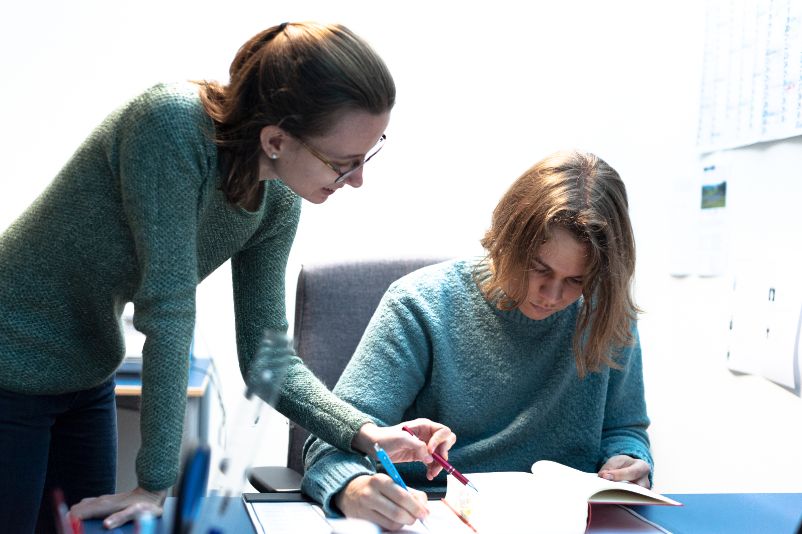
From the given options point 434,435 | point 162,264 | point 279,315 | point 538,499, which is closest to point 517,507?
point 538,499

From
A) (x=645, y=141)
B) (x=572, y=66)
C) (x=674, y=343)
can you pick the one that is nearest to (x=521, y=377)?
(x=674, y=343)

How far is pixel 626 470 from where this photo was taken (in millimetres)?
1203

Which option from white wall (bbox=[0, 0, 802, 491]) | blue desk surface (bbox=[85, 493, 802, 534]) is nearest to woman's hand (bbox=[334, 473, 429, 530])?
blue desk surface (bbox=[85, 493, 802, 534])

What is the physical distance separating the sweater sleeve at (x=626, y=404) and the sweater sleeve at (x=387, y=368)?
31cm

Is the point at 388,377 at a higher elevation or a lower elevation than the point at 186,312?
lower

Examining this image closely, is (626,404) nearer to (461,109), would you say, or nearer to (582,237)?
(582,237)

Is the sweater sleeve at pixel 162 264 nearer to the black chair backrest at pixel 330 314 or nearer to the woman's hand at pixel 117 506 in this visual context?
the woman's hand at pixel 117 506

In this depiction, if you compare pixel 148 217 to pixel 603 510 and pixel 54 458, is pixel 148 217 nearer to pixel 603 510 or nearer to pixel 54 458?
pixel 54 458

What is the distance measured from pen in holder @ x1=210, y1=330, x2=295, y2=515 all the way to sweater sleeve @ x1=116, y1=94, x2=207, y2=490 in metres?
0.42

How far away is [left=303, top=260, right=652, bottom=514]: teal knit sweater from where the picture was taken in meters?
1.30

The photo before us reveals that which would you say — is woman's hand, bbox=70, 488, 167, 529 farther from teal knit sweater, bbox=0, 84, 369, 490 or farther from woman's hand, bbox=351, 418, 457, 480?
woman's hand, bbox=351, 418, 457, 480

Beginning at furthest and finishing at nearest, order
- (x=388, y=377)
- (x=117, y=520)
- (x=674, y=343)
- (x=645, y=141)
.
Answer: (x=645, y=141) < (x=674, y=343) < (x=388, y=377) < (x=117, y=520)

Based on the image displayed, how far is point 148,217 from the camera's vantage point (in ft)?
2.85

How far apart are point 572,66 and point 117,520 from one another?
1.94 metres
